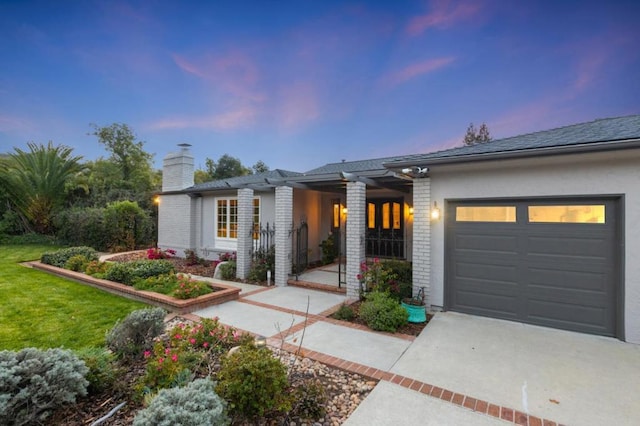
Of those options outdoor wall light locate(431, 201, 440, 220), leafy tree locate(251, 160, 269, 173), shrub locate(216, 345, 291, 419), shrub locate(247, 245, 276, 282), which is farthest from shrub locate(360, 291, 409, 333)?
leafy tree locate(251, 160, 269, 173)

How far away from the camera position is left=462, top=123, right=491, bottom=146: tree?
24.1m

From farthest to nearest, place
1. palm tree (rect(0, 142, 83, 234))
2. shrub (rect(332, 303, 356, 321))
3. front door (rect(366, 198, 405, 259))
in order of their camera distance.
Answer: palm tree (rect(0, 142, 83, 234)), front door (rect(366, 198, 405, 259)), shrub (rect(332, 303, 356, 321))

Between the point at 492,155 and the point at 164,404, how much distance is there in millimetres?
5619

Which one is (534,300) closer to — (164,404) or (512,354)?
(512,354)

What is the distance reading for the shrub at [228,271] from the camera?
9211mm

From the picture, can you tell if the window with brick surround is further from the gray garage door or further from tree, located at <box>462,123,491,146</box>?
tree, located at <box>462,123,491,146</box>

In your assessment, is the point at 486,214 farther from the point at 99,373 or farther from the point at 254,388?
the point at 99,373

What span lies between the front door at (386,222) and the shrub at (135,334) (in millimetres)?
8198

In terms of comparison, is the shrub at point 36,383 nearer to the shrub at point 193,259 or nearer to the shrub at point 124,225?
the shrub at point 193,259

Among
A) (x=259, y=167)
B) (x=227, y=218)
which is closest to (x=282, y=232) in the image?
(x=227, y=218)

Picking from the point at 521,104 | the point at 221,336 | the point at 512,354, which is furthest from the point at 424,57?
the point at 221,336

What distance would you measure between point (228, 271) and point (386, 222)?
6377mm

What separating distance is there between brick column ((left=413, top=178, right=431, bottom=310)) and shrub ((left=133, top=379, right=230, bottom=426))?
4.72m

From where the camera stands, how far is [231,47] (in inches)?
454
